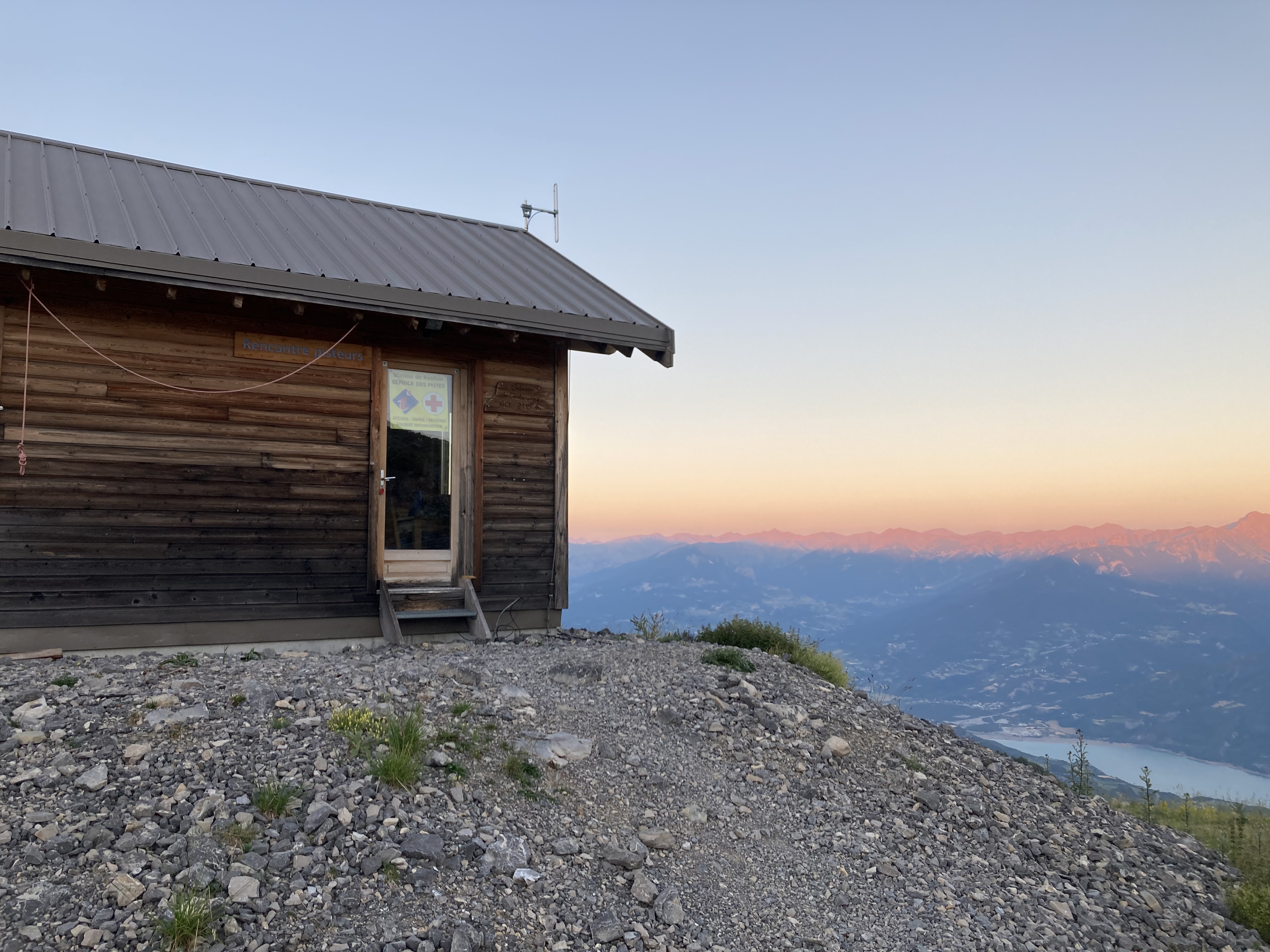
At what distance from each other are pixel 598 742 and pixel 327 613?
412 centimetres

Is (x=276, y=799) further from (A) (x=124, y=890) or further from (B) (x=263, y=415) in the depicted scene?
(B) (x=263, y=415)

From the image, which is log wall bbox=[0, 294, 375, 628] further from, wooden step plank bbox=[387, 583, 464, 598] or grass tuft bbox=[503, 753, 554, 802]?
grass tuft bbox=[503, 753, 554, 802]

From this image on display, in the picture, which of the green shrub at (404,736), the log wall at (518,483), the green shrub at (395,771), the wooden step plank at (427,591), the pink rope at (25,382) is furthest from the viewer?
the log wall at (518,483)

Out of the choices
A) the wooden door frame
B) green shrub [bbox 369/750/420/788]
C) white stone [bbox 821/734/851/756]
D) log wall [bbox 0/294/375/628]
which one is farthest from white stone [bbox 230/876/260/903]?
the wooden door frame

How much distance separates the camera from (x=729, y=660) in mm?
8594

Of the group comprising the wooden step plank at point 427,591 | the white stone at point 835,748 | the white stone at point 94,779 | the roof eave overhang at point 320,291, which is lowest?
the white stone at point 835,748

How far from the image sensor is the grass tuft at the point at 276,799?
4527 mm

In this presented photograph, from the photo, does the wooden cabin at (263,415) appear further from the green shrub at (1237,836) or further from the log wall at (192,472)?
the green shrub at (1237,836)

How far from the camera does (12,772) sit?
466 centimetres

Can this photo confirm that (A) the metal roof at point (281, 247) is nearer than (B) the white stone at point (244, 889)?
No

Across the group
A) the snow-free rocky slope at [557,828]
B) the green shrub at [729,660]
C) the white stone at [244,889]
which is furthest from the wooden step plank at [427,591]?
the white stone at [244,889]

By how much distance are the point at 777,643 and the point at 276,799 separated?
7.05 meters

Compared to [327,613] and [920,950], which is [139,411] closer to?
[327,613]

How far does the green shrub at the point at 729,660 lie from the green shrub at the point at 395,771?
156 inches
